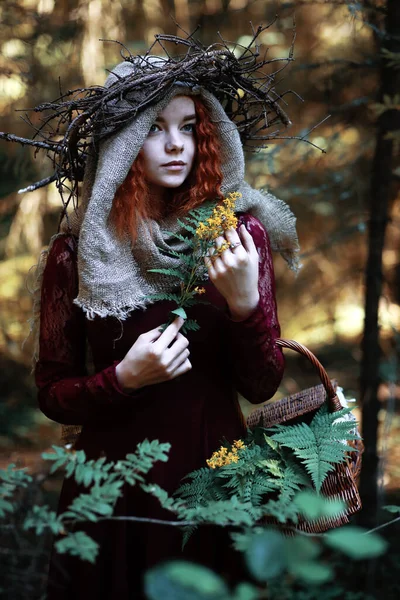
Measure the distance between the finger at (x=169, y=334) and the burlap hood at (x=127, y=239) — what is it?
17 centimetres

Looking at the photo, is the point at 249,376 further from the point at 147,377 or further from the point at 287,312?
the point at 287,312

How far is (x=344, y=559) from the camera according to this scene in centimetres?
327

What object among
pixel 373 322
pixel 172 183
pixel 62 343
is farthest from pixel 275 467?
pixel 373 322

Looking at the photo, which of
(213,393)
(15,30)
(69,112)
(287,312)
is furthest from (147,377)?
(287,312)

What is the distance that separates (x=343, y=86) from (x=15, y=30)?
2296 millimetres

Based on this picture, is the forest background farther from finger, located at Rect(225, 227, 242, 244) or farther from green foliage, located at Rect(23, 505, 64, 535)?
green foliage, located at Rect(23, 505, 64, 535)

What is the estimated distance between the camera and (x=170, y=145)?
2.01 meters

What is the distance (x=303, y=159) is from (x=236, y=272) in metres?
1.69

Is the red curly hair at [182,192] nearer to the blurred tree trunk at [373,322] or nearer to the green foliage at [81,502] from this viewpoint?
the green foliage at [81,502]

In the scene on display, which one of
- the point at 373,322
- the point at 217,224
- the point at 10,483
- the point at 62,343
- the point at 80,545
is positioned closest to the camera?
the point at 80,545

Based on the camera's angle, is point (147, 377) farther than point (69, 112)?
No

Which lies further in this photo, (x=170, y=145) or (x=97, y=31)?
(x=97, y=31)

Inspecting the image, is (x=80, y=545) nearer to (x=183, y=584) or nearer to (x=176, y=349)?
(x=183, y=584)

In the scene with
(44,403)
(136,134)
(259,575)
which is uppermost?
(136,134)
